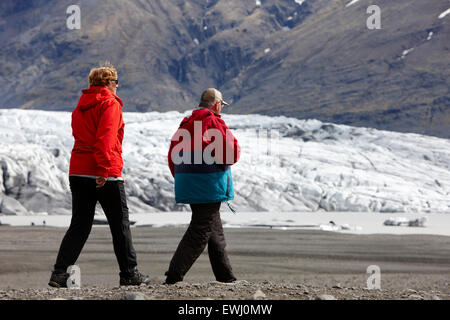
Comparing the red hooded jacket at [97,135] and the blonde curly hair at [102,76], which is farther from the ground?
the blonde curly hair at [102,76]

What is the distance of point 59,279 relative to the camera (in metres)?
5.49

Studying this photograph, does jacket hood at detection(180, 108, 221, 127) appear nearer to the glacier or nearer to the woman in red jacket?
the woman in red jacket

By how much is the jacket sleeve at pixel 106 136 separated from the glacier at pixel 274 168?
16859 mm

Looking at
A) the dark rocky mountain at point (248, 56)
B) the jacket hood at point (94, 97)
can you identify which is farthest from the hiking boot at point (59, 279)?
the dark rocky mountain at point (248, 56)

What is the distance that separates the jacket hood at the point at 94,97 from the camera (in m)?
5.57

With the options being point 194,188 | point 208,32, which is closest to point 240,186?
point 194,188

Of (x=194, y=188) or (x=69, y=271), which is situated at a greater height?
(x=194, y=188)

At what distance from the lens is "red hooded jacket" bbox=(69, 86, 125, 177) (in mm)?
5363

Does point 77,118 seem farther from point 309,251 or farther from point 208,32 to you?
point 208,32

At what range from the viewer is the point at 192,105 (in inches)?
6176

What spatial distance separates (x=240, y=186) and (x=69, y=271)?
19401mm

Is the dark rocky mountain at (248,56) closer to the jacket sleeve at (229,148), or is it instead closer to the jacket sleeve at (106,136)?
the jacket sleeve at (229,148)

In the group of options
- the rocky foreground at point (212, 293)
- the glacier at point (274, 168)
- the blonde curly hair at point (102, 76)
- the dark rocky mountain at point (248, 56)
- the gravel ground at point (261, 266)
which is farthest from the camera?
the dark rocky mountain at point (248, 56)

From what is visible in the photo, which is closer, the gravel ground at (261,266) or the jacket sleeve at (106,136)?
the gravel ground at (261,266)
